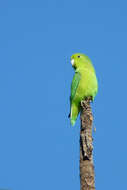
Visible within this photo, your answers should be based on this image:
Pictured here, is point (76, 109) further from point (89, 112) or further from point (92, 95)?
point (89, 112)

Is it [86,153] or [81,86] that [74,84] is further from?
Answer: [86,153]

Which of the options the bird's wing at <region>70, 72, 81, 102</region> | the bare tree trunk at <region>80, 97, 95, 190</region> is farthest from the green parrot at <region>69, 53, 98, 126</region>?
the bare tree trunk at <region>80, 97, 95, 190</region>

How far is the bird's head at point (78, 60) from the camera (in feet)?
24.9

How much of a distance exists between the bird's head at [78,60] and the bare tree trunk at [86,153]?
152 cm

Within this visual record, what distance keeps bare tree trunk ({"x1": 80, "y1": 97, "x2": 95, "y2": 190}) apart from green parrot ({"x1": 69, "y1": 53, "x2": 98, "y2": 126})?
2.91 feet

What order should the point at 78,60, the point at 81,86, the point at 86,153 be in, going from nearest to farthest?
the point at 86,153 < the point at 81,86 < the point at 78,60

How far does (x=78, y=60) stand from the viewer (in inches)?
300

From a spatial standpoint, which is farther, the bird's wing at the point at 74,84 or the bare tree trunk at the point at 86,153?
the bird's wing at the point at 74,84

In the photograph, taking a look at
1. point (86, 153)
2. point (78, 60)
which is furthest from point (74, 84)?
point (86, 153)

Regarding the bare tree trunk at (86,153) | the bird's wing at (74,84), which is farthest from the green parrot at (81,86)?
the bare tree trunk at (86,153)

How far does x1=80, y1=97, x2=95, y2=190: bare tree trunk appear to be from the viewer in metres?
5.75

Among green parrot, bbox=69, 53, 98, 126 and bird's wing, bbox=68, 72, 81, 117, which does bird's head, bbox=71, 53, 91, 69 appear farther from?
bird's wing, bbox=68, 72, 81, 117

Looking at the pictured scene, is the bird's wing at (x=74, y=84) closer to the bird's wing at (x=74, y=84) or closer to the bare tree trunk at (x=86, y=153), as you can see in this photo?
the bird's wing at (x=74, y=84)

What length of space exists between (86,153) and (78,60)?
94.5 inches
